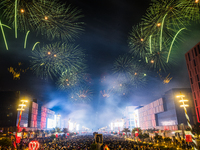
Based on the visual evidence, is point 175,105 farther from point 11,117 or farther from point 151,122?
point 11,117

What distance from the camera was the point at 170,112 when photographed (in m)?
74.1

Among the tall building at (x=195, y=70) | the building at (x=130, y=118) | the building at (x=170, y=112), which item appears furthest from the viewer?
the building at (x=130, y=118)

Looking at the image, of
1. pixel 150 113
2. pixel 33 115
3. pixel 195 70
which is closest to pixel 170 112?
pixel 195 70

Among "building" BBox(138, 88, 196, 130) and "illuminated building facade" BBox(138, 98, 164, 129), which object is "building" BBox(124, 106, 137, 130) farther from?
"building" BBox(138, 88, 196, 130)

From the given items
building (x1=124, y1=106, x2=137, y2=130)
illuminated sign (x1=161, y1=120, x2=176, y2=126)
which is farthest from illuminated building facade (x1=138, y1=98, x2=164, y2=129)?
building (x1=124, y1=106, x2=137, y2=130)

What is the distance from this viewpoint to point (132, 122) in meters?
151

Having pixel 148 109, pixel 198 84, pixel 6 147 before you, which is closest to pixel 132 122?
pixel 148 109

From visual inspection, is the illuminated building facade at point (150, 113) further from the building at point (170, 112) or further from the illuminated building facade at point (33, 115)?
the illuminated building facade at point (33, 115)

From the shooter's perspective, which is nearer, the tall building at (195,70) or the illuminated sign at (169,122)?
the tall building at (195,70)

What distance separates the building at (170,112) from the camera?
217 ft

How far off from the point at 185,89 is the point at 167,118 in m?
17.3

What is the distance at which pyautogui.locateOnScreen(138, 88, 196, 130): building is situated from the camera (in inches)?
2598

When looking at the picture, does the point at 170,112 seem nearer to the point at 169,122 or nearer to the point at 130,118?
the point at 169,122

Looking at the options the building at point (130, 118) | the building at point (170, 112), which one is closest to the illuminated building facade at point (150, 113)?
the building at point (170, 112)
